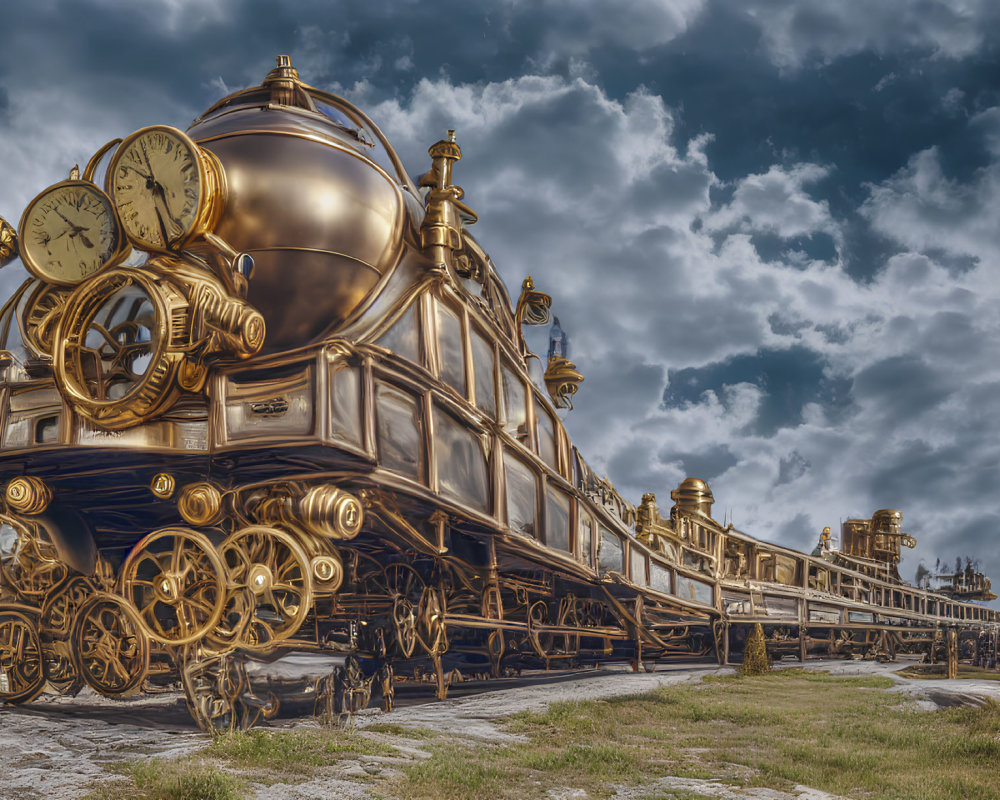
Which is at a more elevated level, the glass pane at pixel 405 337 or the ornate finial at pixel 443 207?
the ornate finial at pixel 443 207

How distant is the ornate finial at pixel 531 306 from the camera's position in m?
16.5

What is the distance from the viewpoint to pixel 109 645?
34.3 ft

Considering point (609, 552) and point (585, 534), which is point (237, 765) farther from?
point (609, 552)

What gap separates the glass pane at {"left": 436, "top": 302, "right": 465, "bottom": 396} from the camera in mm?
11188

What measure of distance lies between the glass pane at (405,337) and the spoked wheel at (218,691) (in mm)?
3805

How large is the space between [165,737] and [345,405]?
3.99m

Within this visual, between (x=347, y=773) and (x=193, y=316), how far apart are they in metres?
4.67

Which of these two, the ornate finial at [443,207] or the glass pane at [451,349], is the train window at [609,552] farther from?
the ornate finial at [443,207]

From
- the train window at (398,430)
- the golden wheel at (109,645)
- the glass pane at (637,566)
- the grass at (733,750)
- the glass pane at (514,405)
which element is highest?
the glass pane at (514,405)

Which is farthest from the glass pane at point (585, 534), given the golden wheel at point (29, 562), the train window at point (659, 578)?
the golden wheel at point (29, 562)

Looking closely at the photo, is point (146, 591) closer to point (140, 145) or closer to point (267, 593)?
point (267, 593)

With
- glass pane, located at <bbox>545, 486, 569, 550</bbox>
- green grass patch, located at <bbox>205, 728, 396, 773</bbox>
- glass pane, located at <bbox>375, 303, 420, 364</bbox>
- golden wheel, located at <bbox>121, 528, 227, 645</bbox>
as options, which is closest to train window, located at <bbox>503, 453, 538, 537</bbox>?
glass pane, located at <bbox>545, 486, 569, 550</bbox>

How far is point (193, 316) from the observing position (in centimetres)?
911

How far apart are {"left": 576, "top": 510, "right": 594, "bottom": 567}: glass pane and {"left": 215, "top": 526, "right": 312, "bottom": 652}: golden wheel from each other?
6645 mm
